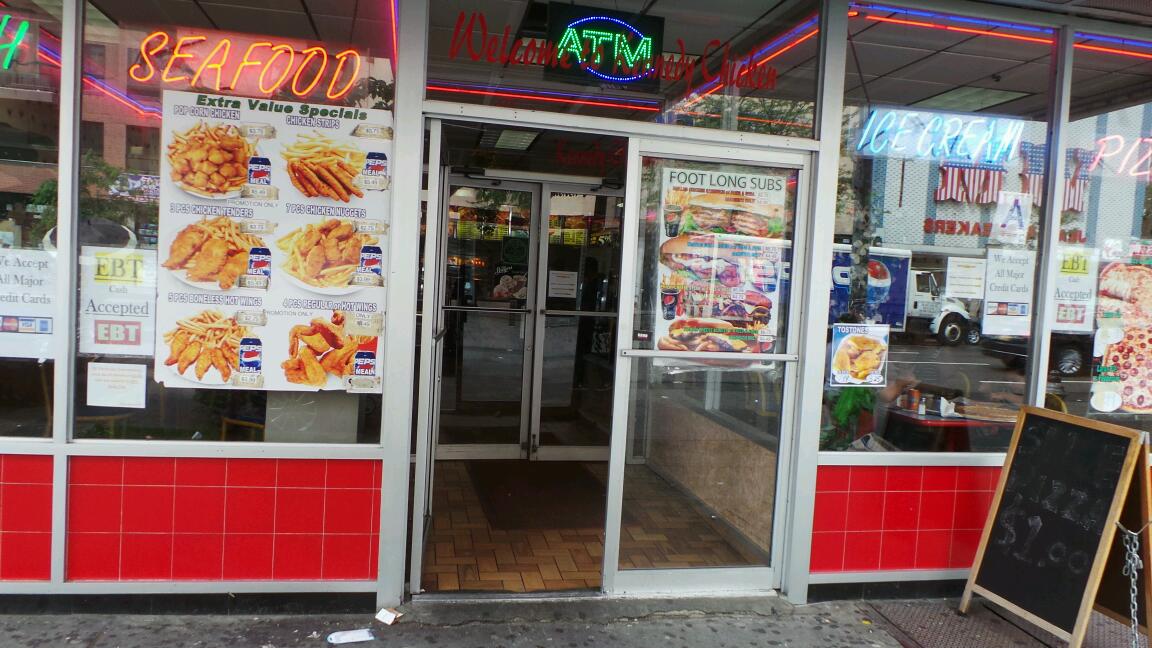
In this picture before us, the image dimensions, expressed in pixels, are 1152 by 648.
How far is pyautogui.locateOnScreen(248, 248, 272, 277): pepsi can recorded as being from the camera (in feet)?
10.8

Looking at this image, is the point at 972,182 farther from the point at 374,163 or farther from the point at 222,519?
the point at 222,519

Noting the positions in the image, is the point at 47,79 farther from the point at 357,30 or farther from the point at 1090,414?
the point at 1090,414

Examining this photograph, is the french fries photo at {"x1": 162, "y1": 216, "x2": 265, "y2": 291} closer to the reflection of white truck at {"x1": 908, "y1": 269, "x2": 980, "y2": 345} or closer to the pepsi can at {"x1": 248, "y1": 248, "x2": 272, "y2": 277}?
the pepsi can at {"x1": 248, "y1": 248, "x2": 272, "y2": 277}

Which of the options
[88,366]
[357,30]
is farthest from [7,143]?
[357,30]

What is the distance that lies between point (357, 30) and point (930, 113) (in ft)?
9.54

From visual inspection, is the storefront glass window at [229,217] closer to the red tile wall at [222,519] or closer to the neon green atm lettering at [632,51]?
the red tile wall at [222,519]

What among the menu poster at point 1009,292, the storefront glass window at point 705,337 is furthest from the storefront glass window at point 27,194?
the menu poster at point 1009,292

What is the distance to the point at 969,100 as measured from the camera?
162 inches

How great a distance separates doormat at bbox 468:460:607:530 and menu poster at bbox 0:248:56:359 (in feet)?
8.51

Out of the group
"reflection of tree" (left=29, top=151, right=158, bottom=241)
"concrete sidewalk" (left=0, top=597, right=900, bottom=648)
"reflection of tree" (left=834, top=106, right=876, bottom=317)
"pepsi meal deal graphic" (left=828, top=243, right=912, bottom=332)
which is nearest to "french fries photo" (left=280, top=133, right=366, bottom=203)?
"reflection of tree" (left=29, top=151, right=158, bottom=241)

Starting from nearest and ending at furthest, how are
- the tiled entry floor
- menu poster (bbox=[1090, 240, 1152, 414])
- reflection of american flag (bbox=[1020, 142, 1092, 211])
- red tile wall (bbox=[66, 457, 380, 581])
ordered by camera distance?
1. red tile wall (bbox=[66, 457, 380, 581])
2. the tiled entry floor
3. reflection of american flag (bbox=[1020, 142, 1092, 211])
4. menu poster (bbox=[1090, 240, 1152, 414])

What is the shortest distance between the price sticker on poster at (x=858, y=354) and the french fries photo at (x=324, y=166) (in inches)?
94.5

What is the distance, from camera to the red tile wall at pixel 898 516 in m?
3.84

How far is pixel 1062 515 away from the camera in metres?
3.43
